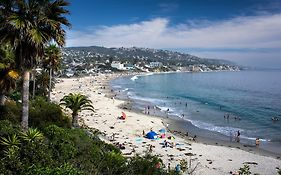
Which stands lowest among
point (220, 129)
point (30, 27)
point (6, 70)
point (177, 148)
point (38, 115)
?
point (220, 129)

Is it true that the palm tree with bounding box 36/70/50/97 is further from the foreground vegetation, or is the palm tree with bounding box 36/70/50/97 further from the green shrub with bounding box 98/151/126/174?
the green shrub with bounding box 98/151/126/174

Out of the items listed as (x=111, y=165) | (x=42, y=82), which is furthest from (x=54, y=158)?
(x=42, y=82)

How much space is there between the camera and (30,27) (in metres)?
10.9

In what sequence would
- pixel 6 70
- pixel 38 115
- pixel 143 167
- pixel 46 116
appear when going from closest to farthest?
pixel 143 167
pixel 6 70
pixel 38 115
pixel 46 116

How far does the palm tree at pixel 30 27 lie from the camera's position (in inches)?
423

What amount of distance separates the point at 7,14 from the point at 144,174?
307 inches

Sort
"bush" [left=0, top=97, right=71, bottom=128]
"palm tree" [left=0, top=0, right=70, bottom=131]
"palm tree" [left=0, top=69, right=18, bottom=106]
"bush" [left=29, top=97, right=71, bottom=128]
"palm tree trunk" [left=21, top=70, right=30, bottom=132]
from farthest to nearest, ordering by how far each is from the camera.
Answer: "bush" [left=29, top=97, right=71, bottom=128], "bush" [left=0, top=97, right=71, bottom=128], "palm tree" [left=0, top=69, right=18, bottom=106], "palm tree trunk" [left=21, top=70, right=30, bottom=132], "palm tree" [left=0, top=0, right=70, bottom=131]

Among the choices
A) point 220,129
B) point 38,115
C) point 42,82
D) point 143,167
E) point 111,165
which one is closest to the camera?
point 143,167

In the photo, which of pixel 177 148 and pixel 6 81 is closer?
pixel 6 81

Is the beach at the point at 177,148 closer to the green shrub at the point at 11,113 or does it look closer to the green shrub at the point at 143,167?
the green shrub at the point at 143,167

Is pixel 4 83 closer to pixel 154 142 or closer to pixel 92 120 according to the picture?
pixel 154 142

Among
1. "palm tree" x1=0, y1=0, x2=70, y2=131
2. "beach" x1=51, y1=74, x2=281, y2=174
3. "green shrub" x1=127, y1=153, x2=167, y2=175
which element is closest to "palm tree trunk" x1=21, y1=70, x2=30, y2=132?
"palm tree" x1=0, y1=0, x2=70, y2=131

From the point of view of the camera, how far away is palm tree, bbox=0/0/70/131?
1073 centimetres

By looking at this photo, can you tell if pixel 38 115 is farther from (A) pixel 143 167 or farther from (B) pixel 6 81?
(A) pixel 143 167
